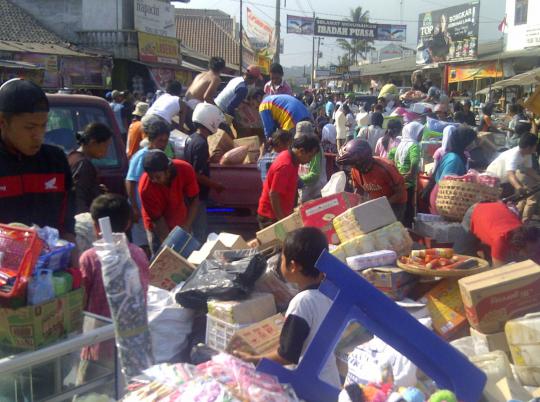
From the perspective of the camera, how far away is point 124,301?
2.50m

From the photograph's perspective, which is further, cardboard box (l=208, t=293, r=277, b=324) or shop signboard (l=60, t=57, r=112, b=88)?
shop signboard (l=60, t=57, r=112, b=88)

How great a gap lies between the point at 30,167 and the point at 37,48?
22617 mm

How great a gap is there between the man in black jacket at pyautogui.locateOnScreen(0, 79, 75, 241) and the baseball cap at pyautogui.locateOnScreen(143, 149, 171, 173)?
167 cm

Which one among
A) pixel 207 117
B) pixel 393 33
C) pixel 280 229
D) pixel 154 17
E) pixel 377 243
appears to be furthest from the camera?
pixel 393 33

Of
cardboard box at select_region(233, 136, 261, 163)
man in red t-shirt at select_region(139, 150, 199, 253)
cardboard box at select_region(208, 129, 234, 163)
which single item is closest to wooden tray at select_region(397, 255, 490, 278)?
man in red t-shirt at select_region(139, 150, 199, 253)

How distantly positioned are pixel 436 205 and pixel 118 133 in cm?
323

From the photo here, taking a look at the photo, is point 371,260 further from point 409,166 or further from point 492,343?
point 409,166

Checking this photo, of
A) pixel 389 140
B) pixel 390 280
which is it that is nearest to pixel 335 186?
pixel 390 280

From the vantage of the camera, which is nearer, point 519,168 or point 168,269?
point 168,269

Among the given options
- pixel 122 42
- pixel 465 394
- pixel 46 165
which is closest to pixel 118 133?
pixel 46 165

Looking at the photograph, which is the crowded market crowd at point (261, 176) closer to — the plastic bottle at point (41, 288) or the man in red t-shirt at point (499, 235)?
the man in red t-shirt at point (499, 235)

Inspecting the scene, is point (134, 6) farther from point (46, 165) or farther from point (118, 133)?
point (46, 165)

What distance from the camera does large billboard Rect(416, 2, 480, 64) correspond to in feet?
140

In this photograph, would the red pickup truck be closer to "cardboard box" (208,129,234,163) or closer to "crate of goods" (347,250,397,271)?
"cardboard box" (208,129,234,163)
